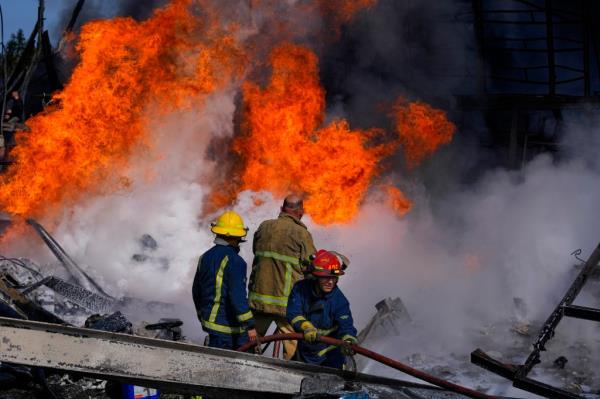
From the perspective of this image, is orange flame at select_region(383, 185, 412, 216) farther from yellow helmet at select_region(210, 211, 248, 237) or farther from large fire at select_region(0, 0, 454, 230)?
yellow helmet at select_region(210, 211, 248, 237)

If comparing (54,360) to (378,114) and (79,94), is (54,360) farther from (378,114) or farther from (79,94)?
(378,114)

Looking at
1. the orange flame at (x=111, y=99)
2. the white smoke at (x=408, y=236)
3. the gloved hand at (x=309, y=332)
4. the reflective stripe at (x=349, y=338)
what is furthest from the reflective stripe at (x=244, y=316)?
the orange flame at (x=111, y=99)

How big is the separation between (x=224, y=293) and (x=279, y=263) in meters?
0.96

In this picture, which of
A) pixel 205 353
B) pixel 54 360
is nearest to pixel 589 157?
pixel 205 353

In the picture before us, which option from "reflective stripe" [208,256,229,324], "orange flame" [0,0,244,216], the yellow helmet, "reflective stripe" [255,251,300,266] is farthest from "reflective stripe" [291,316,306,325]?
"orange flame" [0,0,244,216]

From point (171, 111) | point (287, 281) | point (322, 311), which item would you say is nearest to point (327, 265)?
point (322, 311)

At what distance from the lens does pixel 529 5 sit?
1104 centimetres

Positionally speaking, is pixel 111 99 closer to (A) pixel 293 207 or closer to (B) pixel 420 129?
(A) pixel 293 207

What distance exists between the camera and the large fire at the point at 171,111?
9.64 meters

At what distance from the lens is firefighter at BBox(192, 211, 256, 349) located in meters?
4.98

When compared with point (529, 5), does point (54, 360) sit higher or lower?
lower

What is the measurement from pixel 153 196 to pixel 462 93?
5681 mm

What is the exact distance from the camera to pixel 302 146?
10008 millimetres

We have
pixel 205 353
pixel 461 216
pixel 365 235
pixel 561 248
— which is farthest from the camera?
pixel 461 216
